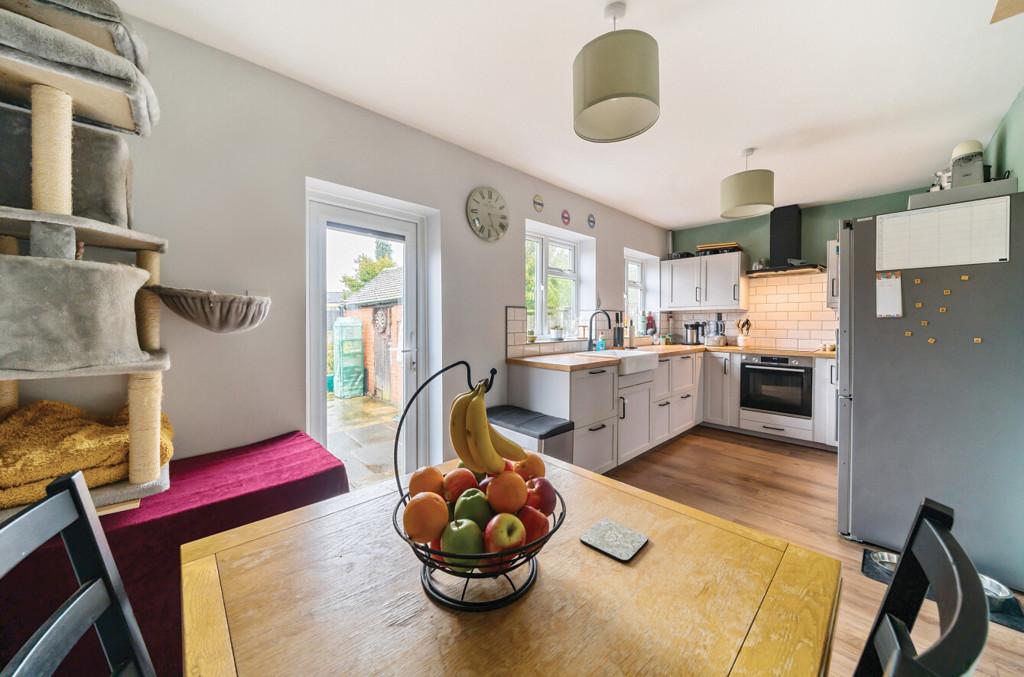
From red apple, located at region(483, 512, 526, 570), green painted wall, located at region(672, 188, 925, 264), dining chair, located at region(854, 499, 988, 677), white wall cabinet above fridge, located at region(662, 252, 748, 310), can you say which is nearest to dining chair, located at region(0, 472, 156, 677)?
red apple, located at region(483, 512, 526, 570)

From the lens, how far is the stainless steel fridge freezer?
5.89 feet

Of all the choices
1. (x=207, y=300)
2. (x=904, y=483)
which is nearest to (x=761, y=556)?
(x=207, y=300)

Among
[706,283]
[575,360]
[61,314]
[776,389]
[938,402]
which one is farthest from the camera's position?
[706,283]

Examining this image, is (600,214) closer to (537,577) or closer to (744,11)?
(744,11)

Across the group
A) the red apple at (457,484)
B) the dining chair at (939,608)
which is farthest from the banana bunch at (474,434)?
the dining chair at (939,608)

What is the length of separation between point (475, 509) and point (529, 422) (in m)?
2.00

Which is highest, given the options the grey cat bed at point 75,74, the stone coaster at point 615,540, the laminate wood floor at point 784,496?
the grey cat bed at point 75,74

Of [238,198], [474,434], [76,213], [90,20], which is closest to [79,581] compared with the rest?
[474,434]

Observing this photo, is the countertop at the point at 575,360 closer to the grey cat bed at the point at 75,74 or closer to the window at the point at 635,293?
the window at the point at 635,293

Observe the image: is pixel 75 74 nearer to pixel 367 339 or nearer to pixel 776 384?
pixel 367 339

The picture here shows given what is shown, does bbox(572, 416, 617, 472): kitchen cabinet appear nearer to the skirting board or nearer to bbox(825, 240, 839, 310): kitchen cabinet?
bbox(825, 240, 839, 310): kitchen cabinet

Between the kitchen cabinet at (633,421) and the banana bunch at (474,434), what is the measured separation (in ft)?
8.30

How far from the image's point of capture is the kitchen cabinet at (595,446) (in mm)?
2777

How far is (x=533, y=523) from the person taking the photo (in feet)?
2.19
